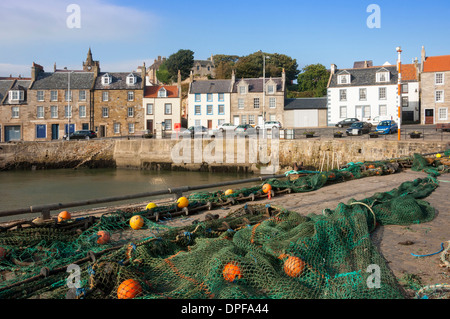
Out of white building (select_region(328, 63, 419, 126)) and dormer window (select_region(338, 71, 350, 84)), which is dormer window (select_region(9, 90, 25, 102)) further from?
dormer window (select_region(338, 71, 350, 84))

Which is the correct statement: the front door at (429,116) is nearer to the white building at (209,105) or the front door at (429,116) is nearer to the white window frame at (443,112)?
the white window frame at (443,112)

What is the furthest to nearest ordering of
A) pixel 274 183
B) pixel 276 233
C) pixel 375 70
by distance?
pixel 375 70 < pixel 274 183 < pixel 276 233

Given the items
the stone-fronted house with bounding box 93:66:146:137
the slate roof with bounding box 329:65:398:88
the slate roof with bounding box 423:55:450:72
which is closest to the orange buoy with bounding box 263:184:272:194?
the slate roof with bounding box 329:65:398:88

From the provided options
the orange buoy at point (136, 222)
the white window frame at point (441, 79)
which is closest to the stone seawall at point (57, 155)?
the orange buoy at point (136, 222)

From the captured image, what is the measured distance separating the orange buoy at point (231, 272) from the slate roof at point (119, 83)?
47598 mm

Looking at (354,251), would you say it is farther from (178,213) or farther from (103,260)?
(178,213)

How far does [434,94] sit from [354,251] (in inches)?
1739

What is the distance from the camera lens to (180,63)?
258ft

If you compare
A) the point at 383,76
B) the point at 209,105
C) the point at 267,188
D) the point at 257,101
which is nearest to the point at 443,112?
the point at 383,76

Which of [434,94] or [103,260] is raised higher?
[434,94]

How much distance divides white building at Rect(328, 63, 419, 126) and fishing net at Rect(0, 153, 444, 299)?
135 ft

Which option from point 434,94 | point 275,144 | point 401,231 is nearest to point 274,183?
point 401,231

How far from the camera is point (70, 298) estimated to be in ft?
10.9
